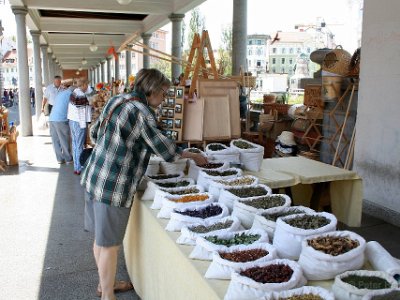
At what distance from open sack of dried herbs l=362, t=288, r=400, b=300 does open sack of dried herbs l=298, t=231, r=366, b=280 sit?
0.23m

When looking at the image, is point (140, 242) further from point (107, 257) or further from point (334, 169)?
point (334, 169)

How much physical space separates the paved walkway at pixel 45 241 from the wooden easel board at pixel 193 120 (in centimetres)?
158

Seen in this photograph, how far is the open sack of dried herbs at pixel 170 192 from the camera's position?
8.64 ft

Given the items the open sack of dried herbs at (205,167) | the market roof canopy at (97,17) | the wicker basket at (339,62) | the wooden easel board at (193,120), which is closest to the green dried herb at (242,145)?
the open sack of dried herbs at (205,167)

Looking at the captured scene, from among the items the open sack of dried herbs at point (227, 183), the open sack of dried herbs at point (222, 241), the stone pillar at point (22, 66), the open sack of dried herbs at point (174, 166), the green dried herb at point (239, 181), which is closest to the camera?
the open sack of dried herbs at point (222, 241)

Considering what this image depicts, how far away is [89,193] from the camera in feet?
8.66

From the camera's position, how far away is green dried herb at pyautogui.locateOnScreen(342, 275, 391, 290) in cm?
162

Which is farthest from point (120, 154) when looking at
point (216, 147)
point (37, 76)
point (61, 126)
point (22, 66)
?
point (37, 76)

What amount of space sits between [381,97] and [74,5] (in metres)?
10.3

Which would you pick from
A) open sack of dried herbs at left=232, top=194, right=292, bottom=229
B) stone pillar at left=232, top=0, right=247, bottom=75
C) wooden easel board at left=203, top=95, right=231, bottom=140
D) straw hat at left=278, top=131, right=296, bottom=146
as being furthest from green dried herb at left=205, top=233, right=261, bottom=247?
stone pillar at left=232, top=0, right=247, bottom=75

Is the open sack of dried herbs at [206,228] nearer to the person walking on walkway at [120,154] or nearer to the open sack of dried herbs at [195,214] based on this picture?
the open sack of dried herbs at [195,214]

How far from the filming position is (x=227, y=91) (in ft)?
16.4

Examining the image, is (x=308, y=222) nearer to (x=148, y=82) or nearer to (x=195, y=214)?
(x=195, y=214)

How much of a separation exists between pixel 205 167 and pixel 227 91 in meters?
1.85
